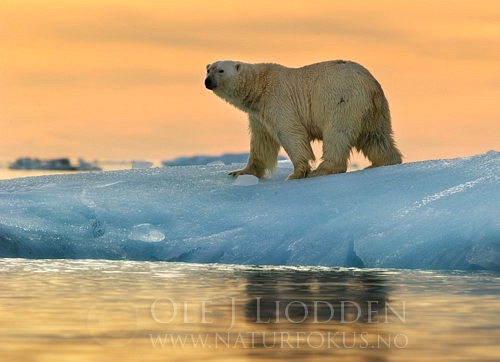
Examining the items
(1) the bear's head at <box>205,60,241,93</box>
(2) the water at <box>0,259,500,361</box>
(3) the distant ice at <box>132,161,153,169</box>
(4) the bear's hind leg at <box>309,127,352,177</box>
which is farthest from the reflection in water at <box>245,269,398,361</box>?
(3) the distant ice at <box>132,161,153,169</box>

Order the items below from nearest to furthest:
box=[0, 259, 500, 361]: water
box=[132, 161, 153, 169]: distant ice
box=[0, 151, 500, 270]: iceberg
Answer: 1. box=[0, 259, 500, 361]: water
2. box=[0, 151, 500, 270]: iceberg
3. box=[132, 161, 153, 169]: distant ice

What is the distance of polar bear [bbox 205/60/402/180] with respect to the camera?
35.5ft

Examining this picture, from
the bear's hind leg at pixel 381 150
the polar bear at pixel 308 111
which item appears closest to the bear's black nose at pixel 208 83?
the polar bear at pixel 308 111

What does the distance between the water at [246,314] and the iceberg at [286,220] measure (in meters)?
0.34

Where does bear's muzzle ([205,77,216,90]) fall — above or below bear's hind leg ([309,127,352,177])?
above

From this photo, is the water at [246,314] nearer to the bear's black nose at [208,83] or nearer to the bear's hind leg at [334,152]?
the bear's hind leg at [334,152]

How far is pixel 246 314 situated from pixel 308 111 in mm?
5562

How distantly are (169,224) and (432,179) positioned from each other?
2.84 m

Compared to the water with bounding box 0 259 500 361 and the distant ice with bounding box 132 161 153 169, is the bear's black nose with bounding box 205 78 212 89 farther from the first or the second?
the water with bounding box 0 259 500 361

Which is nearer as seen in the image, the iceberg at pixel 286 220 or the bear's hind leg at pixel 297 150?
the iceberg at pixel 286 220

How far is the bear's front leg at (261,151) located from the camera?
37.6 feet

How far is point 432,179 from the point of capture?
962 centimetres

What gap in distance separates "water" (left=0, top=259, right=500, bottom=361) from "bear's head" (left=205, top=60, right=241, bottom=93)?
3.45 metres

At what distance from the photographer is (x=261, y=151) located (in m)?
11.5
